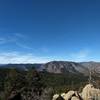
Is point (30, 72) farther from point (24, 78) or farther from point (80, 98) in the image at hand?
point (80, 98)

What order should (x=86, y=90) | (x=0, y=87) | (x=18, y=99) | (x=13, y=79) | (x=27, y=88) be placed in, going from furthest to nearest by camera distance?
(x=0, y=87)
(x=27, y=88)
(x=13, y=79)
(x=86, y=90)
(x=18, y=99)

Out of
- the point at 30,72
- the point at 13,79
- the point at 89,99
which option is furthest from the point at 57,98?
the point at 30,72

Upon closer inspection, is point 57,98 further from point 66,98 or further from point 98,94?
point 98,94

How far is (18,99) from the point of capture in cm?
3581

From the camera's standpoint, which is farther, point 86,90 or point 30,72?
point 30,72

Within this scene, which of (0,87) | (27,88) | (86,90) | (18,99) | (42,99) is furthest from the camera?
(0,87)

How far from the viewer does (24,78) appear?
9912cm

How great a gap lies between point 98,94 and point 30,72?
48113 millimetres

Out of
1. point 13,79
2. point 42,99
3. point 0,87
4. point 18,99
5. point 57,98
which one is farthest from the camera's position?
point 0,87

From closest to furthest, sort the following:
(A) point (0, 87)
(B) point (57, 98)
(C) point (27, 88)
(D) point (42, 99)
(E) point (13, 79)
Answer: (B) point (57, 98) → (D) point (42, 99) → (E) point (13, 79) → (C) point (27, 88) → (A) point (0, 87)

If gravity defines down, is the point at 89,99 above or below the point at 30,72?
below

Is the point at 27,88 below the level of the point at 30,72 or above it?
below

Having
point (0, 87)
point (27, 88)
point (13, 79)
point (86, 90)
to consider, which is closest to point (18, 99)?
point (86, 90)

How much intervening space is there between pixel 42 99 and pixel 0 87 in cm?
7608
